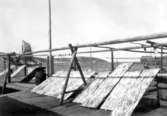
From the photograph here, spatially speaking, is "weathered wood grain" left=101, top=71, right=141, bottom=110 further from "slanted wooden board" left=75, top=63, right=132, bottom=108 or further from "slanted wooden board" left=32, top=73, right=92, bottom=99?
"slanted wooden board" left=32, top=73, right=92, bottom=99

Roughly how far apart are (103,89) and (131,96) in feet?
3.10

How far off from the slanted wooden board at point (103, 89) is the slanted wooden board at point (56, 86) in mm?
956

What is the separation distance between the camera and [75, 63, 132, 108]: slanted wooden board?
4430 millimetres

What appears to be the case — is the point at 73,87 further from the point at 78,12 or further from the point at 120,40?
the point at 78,12

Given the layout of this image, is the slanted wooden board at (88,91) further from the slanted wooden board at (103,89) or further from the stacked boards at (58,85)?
the stacked boards at (58,85)

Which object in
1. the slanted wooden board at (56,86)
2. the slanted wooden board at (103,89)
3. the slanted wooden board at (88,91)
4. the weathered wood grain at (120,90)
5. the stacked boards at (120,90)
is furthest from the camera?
the slanted wooden board at (56,86)

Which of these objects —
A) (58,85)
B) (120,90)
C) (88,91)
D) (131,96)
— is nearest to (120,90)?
(120,90)

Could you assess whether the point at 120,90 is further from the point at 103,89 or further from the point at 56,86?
the point at 56,86

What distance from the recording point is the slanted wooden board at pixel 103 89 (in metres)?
4.43

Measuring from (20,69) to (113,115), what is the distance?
9.21 meters

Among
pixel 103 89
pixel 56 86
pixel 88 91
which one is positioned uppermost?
pixel 103 89

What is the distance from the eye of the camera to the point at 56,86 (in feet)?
21.0

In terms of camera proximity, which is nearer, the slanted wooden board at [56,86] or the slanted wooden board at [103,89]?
the slanted wooden board at [103,89]

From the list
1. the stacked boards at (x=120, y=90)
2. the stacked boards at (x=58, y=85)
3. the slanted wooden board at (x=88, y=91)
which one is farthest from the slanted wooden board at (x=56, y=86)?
the stacked boards at (x=120, y=90)
